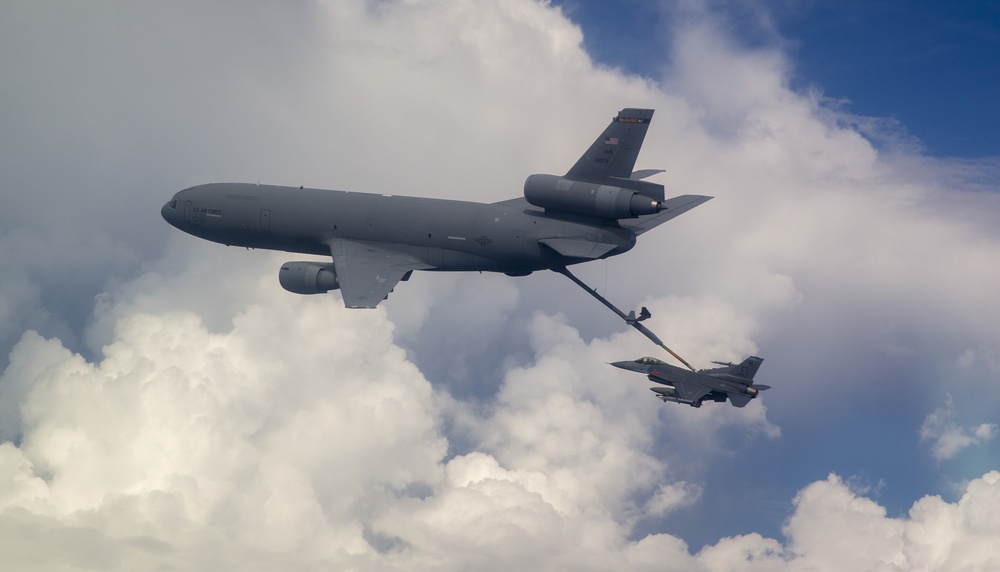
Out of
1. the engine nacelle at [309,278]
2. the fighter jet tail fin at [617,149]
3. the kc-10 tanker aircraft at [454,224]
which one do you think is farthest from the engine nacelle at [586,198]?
the engine nacelle at [309,278]

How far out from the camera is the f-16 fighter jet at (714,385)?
62.3m

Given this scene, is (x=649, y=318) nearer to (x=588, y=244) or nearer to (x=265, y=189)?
(x=588, y=244)

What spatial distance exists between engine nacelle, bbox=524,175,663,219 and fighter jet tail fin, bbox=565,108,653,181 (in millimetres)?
854

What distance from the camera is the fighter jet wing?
57812 millimetres

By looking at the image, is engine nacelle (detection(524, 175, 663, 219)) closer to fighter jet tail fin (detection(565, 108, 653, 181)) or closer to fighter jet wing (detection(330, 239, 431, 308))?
fighter jet tail fin (detection(565, 108, 653, 181))

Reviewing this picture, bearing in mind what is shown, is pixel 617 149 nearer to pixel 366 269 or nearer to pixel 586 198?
pixel 586 198

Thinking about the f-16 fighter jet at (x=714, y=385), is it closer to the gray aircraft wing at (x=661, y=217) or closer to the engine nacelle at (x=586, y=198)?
the gray aircraft wing at (x=661, y=217)

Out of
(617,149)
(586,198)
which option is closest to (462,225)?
(586,198)

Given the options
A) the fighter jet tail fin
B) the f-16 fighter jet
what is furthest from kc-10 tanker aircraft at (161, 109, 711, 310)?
the f-16 fighter jet

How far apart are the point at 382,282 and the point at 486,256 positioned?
22.1 ft

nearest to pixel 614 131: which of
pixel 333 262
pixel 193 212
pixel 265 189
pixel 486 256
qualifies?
pixel 486 256

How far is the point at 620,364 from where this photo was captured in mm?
69875

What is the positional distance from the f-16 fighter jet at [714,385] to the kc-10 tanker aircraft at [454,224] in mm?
7797

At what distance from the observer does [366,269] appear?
195 ft
